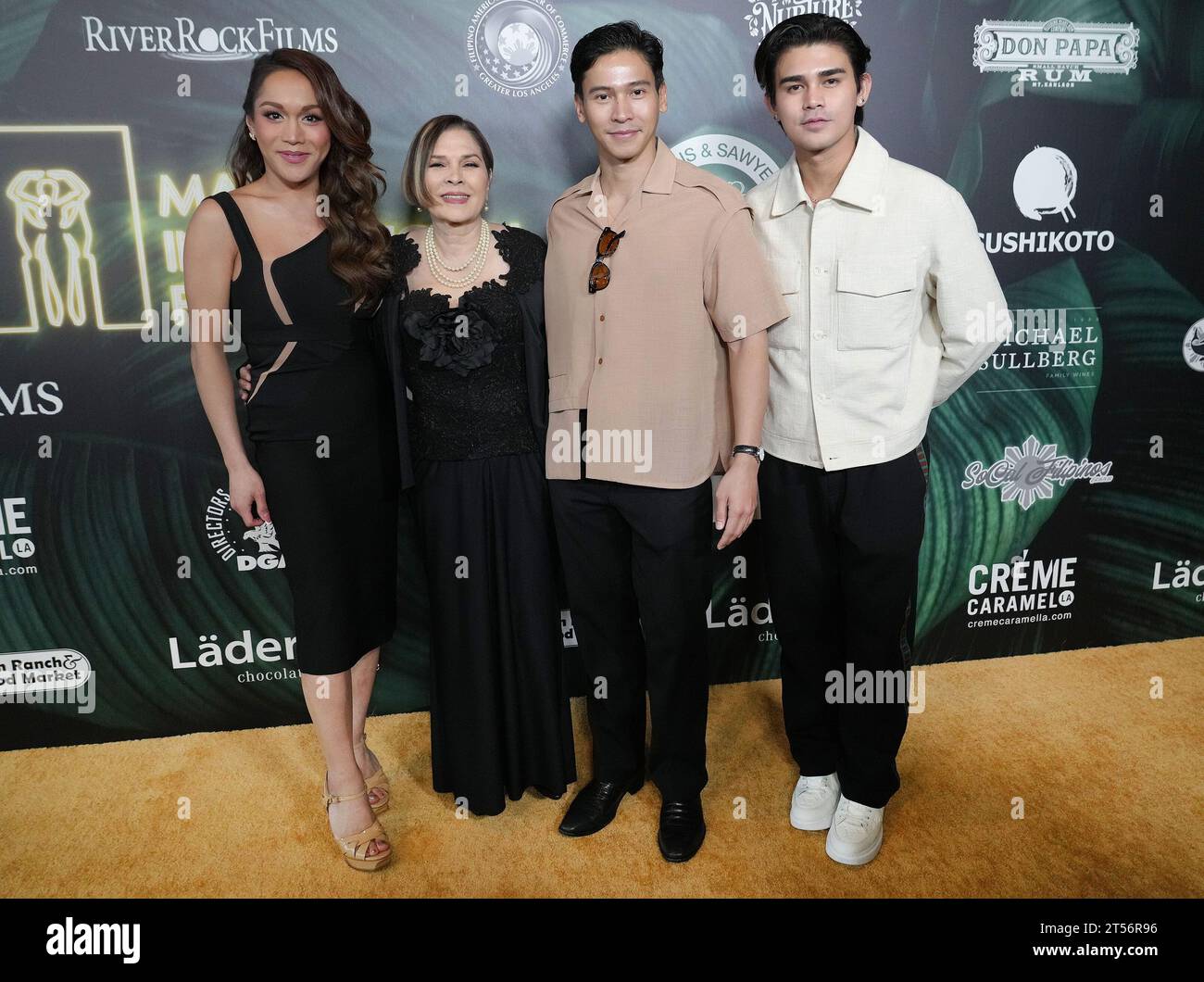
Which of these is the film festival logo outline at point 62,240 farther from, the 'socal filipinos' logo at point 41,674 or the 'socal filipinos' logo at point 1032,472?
the 'socal filipinos' logo at point 1032,472

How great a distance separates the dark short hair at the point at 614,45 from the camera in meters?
1.84

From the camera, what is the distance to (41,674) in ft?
9.05

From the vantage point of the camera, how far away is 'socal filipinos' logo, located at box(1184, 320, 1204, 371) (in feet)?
9.95

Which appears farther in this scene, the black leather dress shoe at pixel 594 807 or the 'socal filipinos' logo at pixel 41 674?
the 'socal filipinos' logo at pixel 41 674

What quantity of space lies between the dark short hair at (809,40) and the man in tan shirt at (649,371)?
25cm

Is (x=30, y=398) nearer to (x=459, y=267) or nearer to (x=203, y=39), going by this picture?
(x=203, y=39)

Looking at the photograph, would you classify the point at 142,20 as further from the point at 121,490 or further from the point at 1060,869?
the point at 1060,869

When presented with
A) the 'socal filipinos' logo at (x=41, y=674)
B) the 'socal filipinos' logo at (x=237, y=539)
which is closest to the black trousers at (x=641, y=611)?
the 'socal filipinos' logo at (x=237, y=539)

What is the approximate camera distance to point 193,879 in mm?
2152

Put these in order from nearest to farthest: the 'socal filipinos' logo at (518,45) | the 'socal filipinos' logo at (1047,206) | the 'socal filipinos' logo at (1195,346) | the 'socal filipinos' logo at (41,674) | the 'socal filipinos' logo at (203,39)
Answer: the 'socal filipinos' logo at (203,39) → the 'socal filipinos' logo at (518,45) → the 'socal filipinos' logo at (41,674) → the 'socal filipinos' logo at (1047,206) → the 'socal filipinos' logo at (1195,346)

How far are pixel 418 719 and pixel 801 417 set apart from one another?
1.72 meters

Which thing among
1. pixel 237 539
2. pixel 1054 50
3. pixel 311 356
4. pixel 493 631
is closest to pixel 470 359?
pixel 311 356

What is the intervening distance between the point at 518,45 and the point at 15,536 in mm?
2157

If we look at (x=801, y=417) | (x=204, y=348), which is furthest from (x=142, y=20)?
(x=801, y=417)
